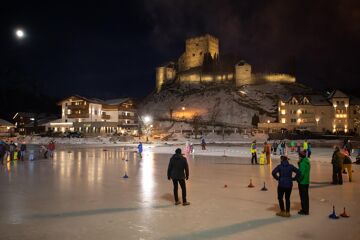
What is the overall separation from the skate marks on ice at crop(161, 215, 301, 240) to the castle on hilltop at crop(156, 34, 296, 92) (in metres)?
119

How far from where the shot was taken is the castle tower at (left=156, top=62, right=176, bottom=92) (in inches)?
5517

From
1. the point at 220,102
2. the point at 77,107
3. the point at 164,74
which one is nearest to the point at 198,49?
the point at 164,74

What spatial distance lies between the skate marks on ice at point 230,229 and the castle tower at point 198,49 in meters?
129

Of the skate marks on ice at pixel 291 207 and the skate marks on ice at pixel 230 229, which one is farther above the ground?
the skate marks on ice at pixel 230 229

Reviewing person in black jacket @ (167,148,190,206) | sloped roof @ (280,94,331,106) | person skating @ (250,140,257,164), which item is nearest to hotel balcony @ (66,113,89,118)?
sloped roof @ (280,94,331,106)

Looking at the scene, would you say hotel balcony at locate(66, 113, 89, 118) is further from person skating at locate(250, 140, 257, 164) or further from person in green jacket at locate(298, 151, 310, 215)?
person in green jacket at locate(298, 151, 310, 215)

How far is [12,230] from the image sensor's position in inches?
279

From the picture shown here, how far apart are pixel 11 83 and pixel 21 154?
131805 mm

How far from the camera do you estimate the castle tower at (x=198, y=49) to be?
443 feet

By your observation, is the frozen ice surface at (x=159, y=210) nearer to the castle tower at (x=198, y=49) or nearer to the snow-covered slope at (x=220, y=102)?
the snow-covered slope at (x=220, y=102)

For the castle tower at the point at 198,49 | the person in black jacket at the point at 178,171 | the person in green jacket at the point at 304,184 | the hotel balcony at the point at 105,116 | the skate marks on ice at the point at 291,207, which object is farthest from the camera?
the castle tower at the point at 198,49

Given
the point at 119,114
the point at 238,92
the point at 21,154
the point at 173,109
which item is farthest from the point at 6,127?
the point at 238,92

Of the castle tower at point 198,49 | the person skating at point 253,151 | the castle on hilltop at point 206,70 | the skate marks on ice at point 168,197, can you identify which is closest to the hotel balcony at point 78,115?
the castle on hilltop at point 206,70

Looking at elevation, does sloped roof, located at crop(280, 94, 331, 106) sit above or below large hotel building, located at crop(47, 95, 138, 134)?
above
